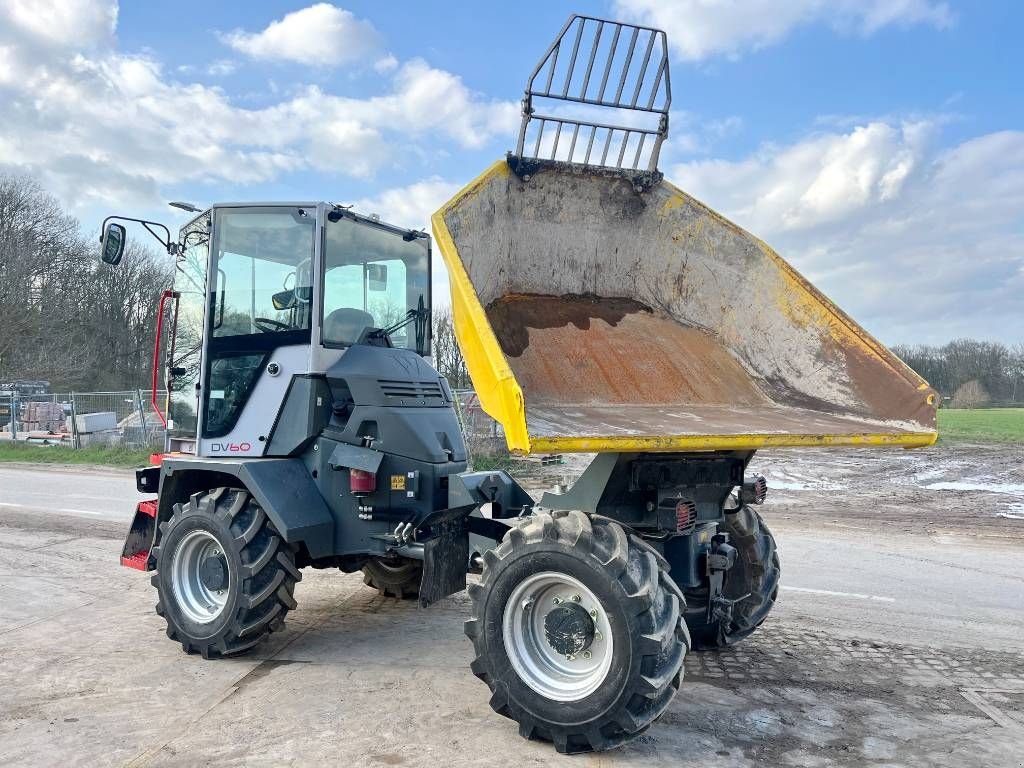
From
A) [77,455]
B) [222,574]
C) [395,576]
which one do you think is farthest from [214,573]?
[77,455]

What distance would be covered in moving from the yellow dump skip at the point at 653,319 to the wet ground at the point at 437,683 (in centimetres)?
151

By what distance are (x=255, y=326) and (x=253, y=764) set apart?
2.83 m

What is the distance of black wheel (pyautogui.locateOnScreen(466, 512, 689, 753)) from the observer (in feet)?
11.6

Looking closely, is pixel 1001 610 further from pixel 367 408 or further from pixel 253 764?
pixel 253 764

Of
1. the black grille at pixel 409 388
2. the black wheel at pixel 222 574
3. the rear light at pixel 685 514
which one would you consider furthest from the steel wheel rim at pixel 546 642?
the black grille at pixel 409 388

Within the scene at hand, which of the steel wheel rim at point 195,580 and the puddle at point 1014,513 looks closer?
the steel wheel rim at point 195,580

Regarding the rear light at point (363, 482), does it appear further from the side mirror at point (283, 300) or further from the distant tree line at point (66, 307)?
the distant tree line at point (66, 307)

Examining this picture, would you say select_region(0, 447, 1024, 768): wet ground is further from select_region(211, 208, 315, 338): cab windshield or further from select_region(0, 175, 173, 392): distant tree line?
select_region(0, 175, 173, 392): distant tree line

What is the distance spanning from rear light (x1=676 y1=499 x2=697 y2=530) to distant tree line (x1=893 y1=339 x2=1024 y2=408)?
4922 cm

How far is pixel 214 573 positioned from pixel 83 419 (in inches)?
Result: 827

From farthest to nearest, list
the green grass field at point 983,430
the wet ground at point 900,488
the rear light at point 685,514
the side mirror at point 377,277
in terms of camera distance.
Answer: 1. the green grass field at point 983,430
2. the wet ground at point 900,488
3. the side mirror at point 377,277
4. the rear light at point 685,514

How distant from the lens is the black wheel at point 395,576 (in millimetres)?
6359

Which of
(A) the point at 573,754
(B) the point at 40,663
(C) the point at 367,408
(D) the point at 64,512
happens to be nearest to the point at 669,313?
(C) the point at 367,408

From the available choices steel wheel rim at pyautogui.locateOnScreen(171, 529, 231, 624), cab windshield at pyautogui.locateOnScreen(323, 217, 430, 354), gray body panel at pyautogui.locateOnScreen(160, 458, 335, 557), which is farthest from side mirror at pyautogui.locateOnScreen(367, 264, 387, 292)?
steel wheel rim at pyautogui.locateOnScreen(171, 529, 231, 624)
